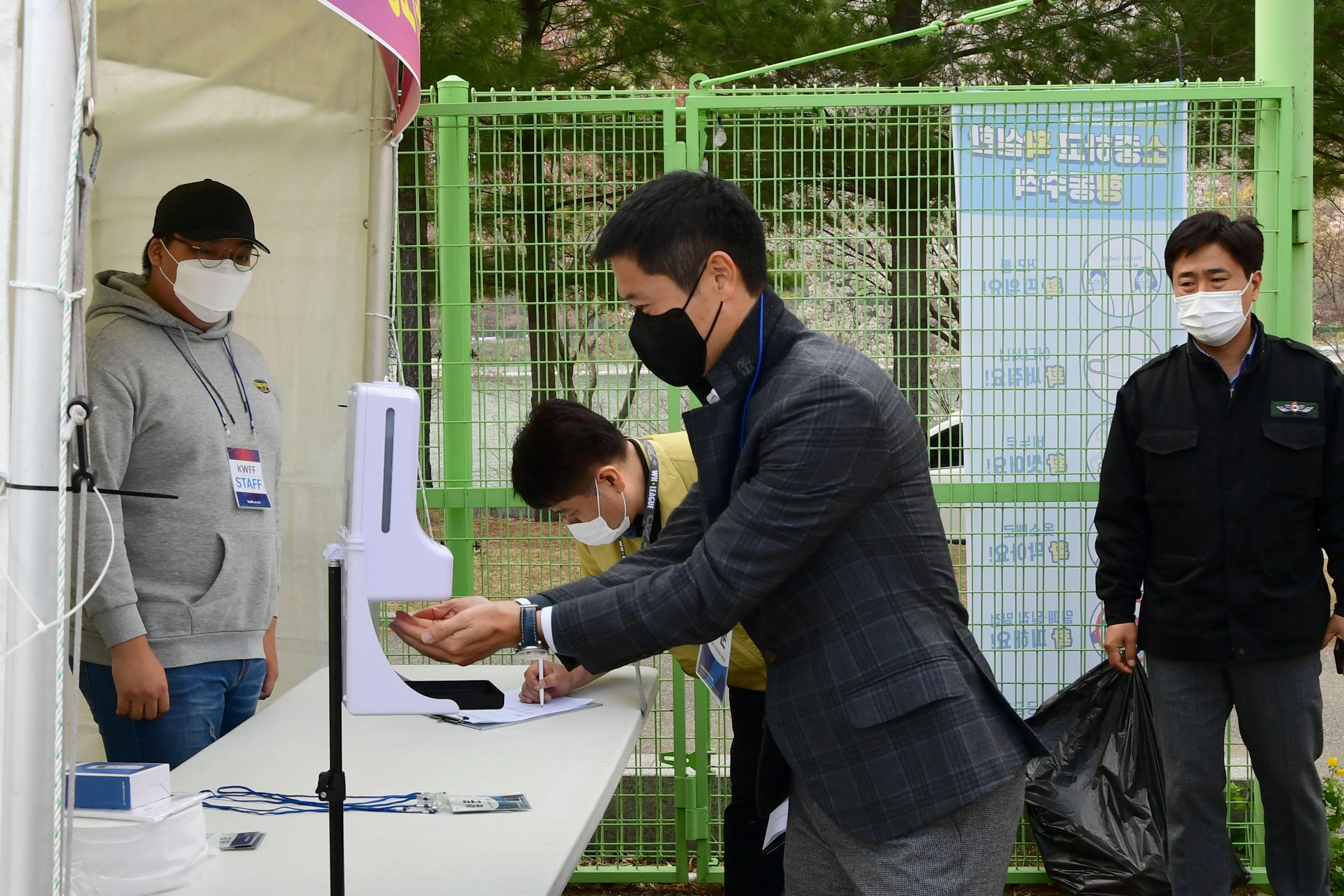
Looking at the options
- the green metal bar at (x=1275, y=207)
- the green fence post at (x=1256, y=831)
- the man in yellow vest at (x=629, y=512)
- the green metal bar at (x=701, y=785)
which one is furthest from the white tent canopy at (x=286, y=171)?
the green fence post at (x=1256, y=831)

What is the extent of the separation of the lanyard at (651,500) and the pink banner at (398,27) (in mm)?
958

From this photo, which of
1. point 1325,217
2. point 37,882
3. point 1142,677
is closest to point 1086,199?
point 1142,677

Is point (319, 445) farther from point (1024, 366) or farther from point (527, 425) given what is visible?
point (1024, 366)

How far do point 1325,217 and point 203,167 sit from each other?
59.9 ft

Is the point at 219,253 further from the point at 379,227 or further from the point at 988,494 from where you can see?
the point at 988,494

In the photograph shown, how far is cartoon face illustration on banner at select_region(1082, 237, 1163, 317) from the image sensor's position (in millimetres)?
3668

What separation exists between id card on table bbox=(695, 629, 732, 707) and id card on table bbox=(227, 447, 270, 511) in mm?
1065

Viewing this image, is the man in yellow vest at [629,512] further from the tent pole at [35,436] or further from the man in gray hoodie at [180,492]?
the tent pole at [35,436]

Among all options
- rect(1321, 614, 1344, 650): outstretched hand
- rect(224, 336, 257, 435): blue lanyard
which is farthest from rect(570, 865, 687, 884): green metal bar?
rect(1321, 614, 1344, 650): outstretched hand

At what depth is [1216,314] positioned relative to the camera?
307cm

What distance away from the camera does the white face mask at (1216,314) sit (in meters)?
3.06

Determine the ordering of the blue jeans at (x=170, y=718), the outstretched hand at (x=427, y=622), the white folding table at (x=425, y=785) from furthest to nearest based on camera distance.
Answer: the blue jeans at (x=170, y=718), the outstretched hand at (x=427, y=622), the white folding table at (x=425, y=785)

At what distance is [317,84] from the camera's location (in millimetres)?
3373

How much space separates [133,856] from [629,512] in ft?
4.21
